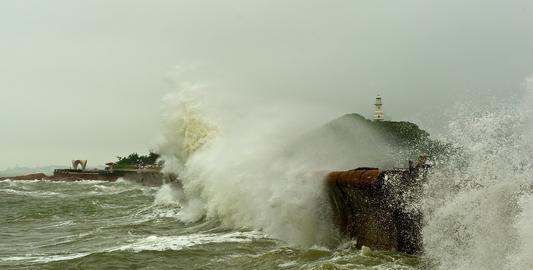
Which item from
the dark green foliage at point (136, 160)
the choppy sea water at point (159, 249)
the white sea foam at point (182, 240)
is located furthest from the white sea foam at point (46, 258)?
the dark green foliage at point (136, 160)

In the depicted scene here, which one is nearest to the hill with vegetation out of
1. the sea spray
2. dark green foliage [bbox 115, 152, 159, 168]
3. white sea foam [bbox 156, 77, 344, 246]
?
white sea foam [bbox 156, 77, 344, 246]

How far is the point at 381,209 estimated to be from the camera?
7.27 m

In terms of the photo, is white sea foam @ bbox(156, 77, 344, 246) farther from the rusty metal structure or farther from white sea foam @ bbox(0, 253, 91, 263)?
white sea foam @ bbox(0, 253, 91, 263)

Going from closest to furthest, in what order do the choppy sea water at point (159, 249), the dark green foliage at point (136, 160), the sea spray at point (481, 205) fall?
1. the sea spray at point (481, 205)
2. the choppy sea water at point (159, 249)
3. the dark green foliage at point (136, 160)

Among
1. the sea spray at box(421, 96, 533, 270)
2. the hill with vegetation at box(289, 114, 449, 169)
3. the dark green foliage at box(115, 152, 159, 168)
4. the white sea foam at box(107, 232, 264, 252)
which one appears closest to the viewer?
the sea spray at box(421, 96, 533, 270)

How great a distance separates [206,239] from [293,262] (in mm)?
2967

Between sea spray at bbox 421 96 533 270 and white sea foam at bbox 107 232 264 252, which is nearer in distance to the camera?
sea spray at bbox 421 96 533 270

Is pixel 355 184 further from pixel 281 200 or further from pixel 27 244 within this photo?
pixel 27 244

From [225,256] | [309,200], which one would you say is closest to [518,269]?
[225,256]

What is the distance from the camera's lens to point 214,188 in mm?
13461

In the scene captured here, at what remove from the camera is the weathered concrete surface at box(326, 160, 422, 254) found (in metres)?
6.81

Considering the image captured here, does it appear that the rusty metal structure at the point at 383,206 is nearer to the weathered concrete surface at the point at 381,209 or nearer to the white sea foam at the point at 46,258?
the weathered concrete surface at the point at 381,209

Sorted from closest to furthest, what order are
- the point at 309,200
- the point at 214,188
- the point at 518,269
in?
the point at 518,269
the point at 309,200
the point at 214,188

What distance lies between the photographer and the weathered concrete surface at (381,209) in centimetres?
681
